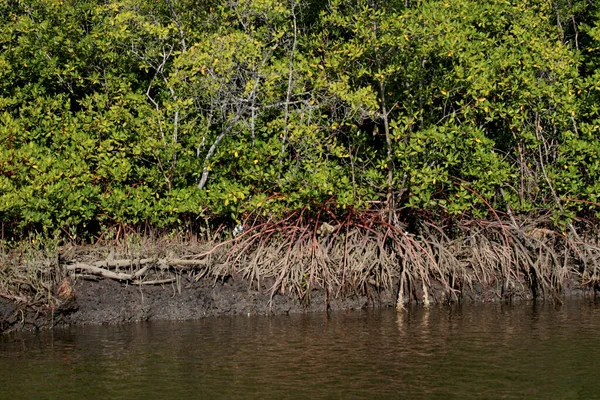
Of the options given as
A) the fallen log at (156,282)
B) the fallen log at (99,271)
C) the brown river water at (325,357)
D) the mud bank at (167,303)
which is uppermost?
the fallen log at (99,271)

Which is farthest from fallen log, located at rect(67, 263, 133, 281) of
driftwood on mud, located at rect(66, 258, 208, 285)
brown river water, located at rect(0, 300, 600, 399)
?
brown river water, located at rect(0, 300, 600, 399)

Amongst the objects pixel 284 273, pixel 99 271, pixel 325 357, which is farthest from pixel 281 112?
pixel 325 357

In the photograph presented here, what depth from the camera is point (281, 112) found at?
17.0 meters

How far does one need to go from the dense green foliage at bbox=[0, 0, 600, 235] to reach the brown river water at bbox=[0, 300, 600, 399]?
2.31 metres

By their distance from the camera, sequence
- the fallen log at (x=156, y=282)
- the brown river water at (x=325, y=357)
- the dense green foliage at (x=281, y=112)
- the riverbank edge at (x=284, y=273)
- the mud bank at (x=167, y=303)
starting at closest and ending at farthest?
the brown river water at (x=325, y=357), the mud bank at (x=167, y=303), the riverbank edge at (x=284, y=273), the fallen log at (x=156, y=282), the dense green foliage at (x=281, y=112)

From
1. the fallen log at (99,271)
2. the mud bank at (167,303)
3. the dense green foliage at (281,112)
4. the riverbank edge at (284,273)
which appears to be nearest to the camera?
the mud bank at (167,303)

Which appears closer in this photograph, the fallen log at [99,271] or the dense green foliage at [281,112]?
the fallen log at [99,271]

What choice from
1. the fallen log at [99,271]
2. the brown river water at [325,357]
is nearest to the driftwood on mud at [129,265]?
the fallen log at [99,271]

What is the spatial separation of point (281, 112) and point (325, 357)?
6360 mm

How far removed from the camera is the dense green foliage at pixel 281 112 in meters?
15.7

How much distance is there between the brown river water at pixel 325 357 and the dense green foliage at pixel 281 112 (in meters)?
2.31

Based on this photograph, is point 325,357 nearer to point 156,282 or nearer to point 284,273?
point 284,273

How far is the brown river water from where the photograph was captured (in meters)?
10.4

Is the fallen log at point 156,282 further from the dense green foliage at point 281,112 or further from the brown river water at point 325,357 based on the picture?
the dense green foliage at point 281,112
